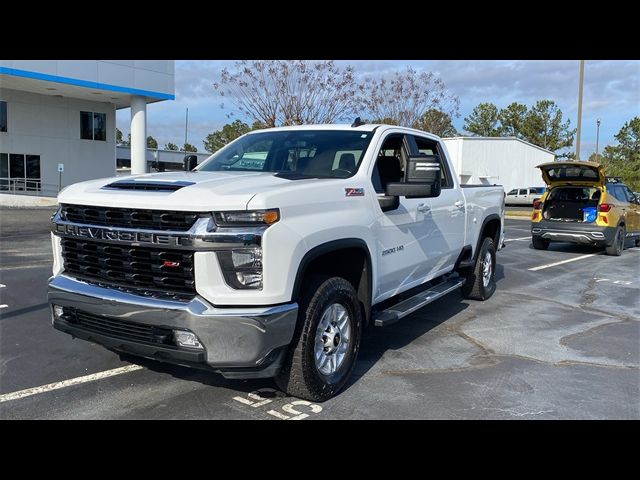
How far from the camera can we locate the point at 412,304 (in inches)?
205

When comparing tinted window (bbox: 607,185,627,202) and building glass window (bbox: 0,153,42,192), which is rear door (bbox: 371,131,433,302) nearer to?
tinted window (bbox: 607,185,627,202)

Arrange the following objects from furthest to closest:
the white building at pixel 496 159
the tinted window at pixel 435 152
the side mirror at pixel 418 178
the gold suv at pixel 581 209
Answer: the white building at pixel 496 159 → the gold suv at pixel 581 209 → the tinted window at pixel 435 152 → the side mirror at pixel 418 178

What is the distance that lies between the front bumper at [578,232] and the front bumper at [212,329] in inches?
437

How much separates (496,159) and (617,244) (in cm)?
3559

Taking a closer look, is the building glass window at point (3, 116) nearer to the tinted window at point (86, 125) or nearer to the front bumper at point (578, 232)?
the tinted window at point (86, 125)

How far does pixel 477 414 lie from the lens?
12.9 ft

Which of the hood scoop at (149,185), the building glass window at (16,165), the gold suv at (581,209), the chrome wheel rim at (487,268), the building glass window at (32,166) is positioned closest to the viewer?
the hood scoop at (149,185)

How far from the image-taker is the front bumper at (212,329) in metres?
3.34

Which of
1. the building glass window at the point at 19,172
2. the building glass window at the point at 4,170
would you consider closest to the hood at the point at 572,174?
the building glass window at the point at 19,172

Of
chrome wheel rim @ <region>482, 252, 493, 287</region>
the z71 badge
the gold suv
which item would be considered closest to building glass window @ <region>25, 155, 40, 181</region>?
the gold suv

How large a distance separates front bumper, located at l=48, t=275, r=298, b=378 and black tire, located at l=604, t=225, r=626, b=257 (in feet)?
39.0

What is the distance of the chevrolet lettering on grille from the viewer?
3406mm

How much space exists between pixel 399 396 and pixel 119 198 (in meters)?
2.49
